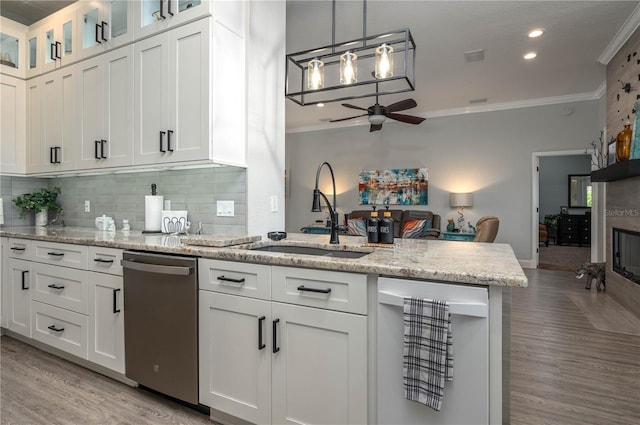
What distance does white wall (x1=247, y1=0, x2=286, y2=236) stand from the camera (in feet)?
7.98

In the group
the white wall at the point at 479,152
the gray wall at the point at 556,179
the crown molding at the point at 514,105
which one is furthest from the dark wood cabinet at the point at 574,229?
the crown molding at the point at 514,105

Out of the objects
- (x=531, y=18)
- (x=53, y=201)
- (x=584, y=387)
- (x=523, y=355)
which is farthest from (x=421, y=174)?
(x=53, y=201)

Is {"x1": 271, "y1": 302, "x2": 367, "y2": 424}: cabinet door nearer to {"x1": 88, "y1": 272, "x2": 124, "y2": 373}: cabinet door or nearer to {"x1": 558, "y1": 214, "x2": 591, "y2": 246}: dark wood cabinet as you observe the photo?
{"x1": 88, "y1": 272, "x2": 124, "y2": 373}: cabinet door

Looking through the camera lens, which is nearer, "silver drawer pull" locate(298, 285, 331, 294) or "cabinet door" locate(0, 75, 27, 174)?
"silver drawer pull" locate(298, 285, 331, 294)

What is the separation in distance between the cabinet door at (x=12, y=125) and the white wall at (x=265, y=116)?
7.91 feet

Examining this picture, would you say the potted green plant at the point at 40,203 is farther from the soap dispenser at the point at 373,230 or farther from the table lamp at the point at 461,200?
the table lamp at the point at 461,200

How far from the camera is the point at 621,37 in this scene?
3811 millimetres

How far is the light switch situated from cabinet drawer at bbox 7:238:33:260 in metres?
1.46

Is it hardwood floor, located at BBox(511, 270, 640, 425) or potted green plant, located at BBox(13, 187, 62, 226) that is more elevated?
potted green plant, located at BBox(13, 187, 62, 226)

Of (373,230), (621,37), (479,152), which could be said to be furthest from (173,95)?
(479,152)

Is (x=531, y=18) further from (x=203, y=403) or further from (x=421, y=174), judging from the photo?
(x=203, y=403)

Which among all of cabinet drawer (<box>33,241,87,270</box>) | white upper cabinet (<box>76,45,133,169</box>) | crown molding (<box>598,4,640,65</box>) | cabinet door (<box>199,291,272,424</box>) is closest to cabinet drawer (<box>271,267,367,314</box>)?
cabinet door (<box>199,291,272,424</box>)

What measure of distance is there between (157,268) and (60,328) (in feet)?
4.04

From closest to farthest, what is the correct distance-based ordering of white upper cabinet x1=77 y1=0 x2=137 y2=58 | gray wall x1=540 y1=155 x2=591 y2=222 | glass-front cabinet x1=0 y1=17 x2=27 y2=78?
white upper cabinet x1=77 y1=0 x2=137 y2=58, glass-front cabinet x1=0 y1=17 x2=27 y2=78, gray wall x1=540 y1=155 x2=591 y2=222
